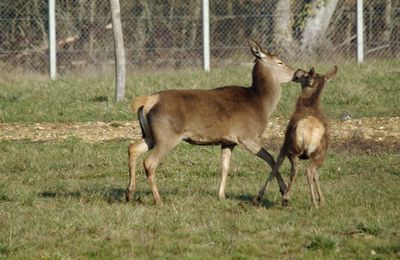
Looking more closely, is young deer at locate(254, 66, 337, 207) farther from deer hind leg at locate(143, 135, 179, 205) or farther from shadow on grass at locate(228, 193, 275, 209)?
deer hind leg at locate(143, 135, 179, 205)

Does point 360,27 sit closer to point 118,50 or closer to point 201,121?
point 118,50

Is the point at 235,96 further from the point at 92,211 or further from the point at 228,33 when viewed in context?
the point at 228,33

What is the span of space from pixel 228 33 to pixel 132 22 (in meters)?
2.29

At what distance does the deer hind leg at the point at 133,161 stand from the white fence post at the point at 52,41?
33.0 ft

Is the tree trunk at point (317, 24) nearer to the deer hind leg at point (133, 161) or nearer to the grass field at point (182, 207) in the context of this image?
the grass field at point (182, 207)

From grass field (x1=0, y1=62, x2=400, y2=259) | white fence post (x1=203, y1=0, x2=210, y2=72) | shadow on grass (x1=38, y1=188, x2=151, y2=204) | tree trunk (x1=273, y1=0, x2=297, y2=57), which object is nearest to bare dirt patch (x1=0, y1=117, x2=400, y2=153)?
grass field (x1=0, y1=62, x2=400, y2=259)

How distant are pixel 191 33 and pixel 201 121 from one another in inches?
473

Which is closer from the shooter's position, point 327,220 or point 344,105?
point 327,220

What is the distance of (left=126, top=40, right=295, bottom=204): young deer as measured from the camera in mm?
9602

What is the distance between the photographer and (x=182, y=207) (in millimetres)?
9258

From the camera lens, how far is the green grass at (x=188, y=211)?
7.64 m

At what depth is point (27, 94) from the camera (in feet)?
57.7

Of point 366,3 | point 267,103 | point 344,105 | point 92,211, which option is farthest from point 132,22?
point 92,211

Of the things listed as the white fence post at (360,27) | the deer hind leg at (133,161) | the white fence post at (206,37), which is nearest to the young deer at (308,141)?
the deer hind leg at (133,161)
